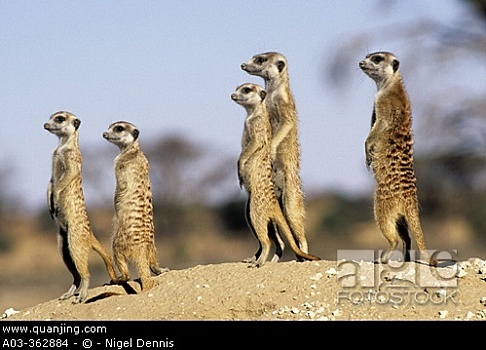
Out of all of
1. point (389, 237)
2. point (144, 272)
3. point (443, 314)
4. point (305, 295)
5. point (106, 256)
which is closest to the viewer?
point (443, 314)

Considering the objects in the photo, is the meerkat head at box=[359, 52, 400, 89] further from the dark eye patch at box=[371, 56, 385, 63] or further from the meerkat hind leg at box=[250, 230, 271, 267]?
the meerkat hind leg at box=[250, 230, 271, 267]

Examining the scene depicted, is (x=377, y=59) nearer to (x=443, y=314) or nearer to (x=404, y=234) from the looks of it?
(x=404, y=234)

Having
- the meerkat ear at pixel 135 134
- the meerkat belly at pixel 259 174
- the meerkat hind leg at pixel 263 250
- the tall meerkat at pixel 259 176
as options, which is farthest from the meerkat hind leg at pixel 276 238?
the meerkat ear at pixel 135 134

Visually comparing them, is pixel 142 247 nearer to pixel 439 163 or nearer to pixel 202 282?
pixel 202 282

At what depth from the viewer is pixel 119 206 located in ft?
25.0

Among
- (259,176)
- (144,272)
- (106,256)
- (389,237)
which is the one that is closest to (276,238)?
(259,176)

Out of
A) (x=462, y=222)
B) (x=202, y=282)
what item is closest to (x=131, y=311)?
(x=202, y=282)

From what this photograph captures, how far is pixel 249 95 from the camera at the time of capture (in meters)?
7.85

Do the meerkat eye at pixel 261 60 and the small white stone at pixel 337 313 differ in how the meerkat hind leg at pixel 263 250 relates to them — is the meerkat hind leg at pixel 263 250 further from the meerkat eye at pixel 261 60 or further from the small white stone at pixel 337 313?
the meerkat eye at pixel 261 60

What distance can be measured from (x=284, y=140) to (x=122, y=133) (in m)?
1.16

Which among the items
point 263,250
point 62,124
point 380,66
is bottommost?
point 263,250

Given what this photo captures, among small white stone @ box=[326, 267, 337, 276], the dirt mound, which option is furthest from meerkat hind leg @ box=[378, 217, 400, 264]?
small white stone @ box=[326, 267, 337, 276]

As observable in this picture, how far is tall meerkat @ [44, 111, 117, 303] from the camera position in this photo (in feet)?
24.8

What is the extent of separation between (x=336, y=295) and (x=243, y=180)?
1.22 m
